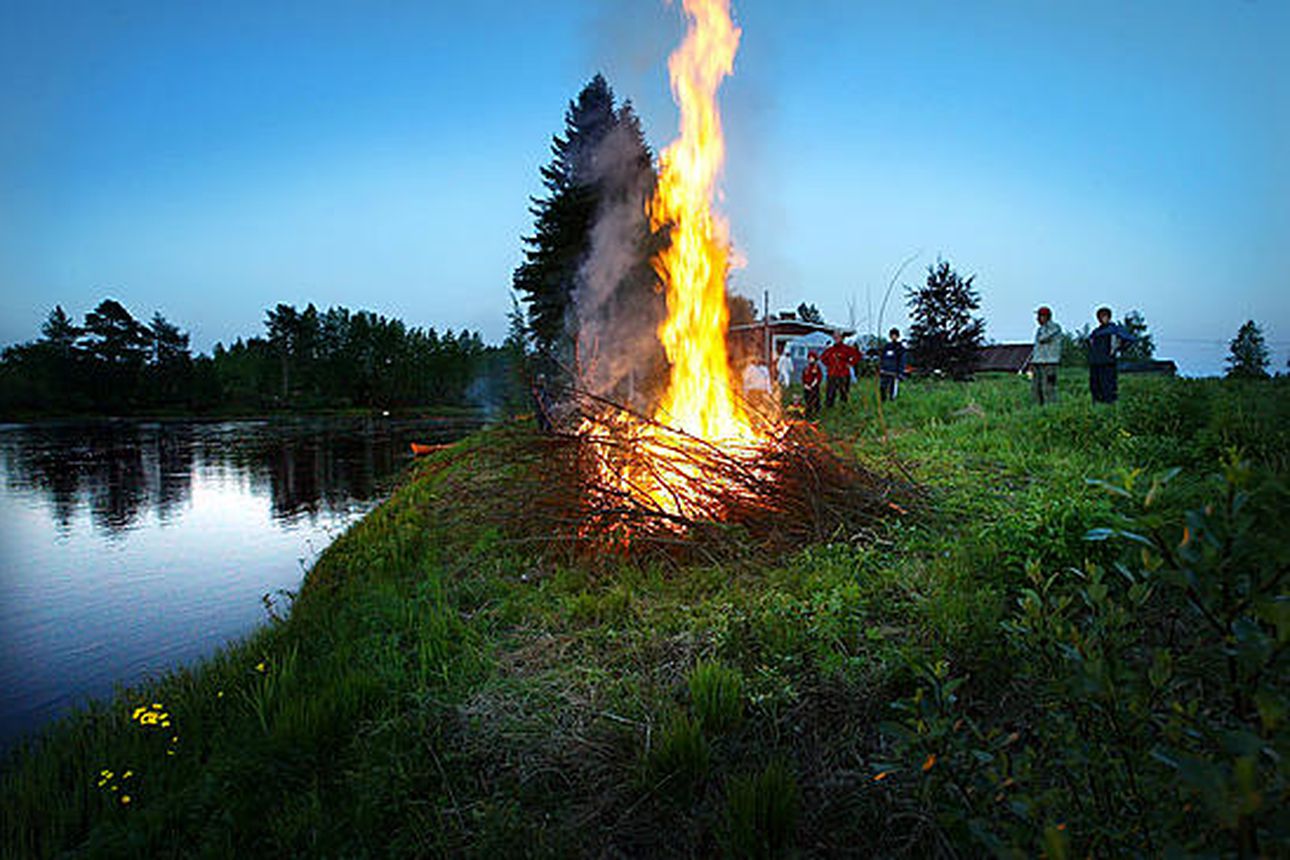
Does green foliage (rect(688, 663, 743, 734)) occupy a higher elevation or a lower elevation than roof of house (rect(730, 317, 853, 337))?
lower

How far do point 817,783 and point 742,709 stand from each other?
48cm

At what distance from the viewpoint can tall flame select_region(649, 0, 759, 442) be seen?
6996 mm

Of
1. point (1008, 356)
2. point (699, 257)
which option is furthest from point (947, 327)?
point (1008, 356)

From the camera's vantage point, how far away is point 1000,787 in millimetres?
1382

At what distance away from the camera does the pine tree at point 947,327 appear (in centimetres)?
2561

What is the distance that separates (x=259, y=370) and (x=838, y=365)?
Answer: 95.4 m

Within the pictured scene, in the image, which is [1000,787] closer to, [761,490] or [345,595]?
[761,490]

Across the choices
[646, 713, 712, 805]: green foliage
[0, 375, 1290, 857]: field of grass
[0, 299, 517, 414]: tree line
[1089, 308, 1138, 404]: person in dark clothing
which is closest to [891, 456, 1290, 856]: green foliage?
[0, 375, 1290, 857]: field of grass

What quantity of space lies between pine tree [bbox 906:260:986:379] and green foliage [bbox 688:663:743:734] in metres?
25.5

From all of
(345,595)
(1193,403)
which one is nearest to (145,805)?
(345,595)

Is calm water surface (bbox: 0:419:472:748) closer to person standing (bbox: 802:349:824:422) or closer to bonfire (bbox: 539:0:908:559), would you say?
bonfire (bbox: 539:0:908:559)

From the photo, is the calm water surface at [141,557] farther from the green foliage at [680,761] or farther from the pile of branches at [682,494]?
the green foliage at [680,761]

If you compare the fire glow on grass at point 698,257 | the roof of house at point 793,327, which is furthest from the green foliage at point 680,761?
the roof of house at point 793,327

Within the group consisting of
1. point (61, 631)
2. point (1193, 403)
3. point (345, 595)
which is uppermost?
point (1193, 403)
